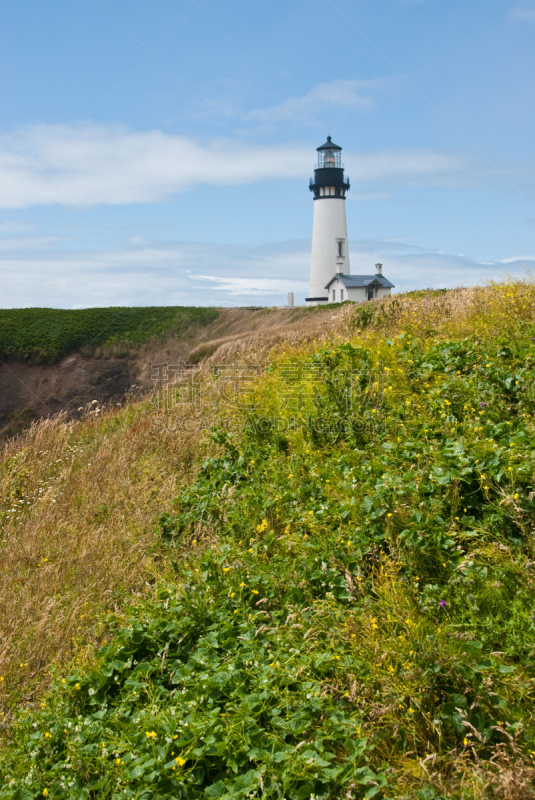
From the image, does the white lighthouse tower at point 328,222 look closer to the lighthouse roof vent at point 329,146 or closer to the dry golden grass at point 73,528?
the lighthouse roof vent at point 329,146

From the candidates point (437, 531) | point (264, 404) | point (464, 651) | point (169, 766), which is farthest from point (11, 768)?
point (264, 404)

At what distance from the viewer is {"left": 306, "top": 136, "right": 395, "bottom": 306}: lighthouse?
41406 mm

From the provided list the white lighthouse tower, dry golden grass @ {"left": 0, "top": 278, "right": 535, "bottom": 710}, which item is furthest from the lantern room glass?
dry golden grass @ {"left": 0, "top": 278, "right": 535, "bottom": 710}

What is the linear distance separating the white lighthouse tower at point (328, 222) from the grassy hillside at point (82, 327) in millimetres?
9278

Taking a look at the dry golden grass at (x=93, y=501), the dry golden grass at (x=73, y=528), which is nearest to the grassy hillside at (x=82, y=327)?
the dry golden grass at (x=93, y=501)

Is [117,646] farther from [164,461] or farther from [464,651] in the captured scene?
[164,461]

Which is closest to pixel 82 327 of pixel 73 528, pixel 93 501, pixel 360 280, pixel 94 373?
pixel 94 373

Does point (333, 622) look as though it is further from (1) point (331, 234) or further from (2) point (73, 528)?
(1) point (331, 234)

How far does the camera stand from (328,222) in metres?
41.6

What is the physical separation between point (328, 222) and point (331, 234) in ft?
2.93

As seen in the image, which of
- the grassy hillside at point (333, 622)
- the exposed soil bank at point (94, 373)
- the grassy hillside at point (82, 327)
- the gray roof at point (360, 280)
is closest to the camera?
the grassy hillside at point (333, 622)

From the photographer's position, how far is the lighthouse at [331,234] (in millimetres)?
41406

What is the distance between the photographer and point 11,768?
3314mm

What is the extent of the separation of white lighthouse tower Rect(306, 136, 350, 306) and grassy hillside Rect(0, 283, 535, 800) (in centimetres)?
3587
